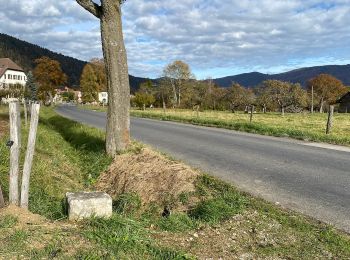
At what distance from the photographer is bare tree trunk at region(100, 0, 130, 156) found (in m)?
9.91

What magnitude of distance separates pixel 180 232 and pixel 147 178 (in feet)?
9.90

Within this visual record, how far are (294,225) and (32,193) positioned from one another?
4.48 m

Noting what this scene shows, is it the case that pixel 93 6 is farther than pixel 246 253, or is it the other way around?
pixel 93 6

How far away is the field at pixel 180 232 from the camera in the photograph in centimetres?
445

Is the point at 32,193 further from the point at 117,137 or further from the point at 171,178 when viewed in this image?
the point at 117,137

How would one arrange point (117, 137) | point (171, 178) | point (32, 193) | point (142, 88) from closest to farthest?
point (32, 193)
point (171, 178)
point (117, 137)
point (142, 88)

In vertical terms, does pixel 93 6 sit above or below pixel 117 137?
above

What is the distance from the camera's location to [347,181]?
8281 mm

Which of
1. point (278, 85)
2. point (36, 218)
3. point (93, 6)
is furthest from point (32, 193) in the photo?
point (278, 85)

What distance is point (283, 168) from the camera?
9.75m

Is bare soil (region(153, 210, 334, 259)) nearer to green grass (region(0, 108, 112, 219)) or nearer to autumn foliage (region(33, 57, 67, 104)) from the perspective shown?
green grass (region(0, 108, 112, 219))

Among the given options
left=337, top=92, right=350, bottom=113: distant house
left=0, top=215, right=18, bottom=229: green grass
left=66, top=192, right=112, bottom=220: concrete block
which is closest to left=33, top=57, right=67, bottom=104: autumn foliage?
left=337, top=92, right=350, bottom=113: distant house

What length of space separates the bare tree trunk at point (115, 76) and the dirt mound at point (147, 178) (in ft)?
2.06

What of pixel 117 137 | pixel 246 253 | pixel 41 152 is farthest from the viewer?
pixel 41 152
